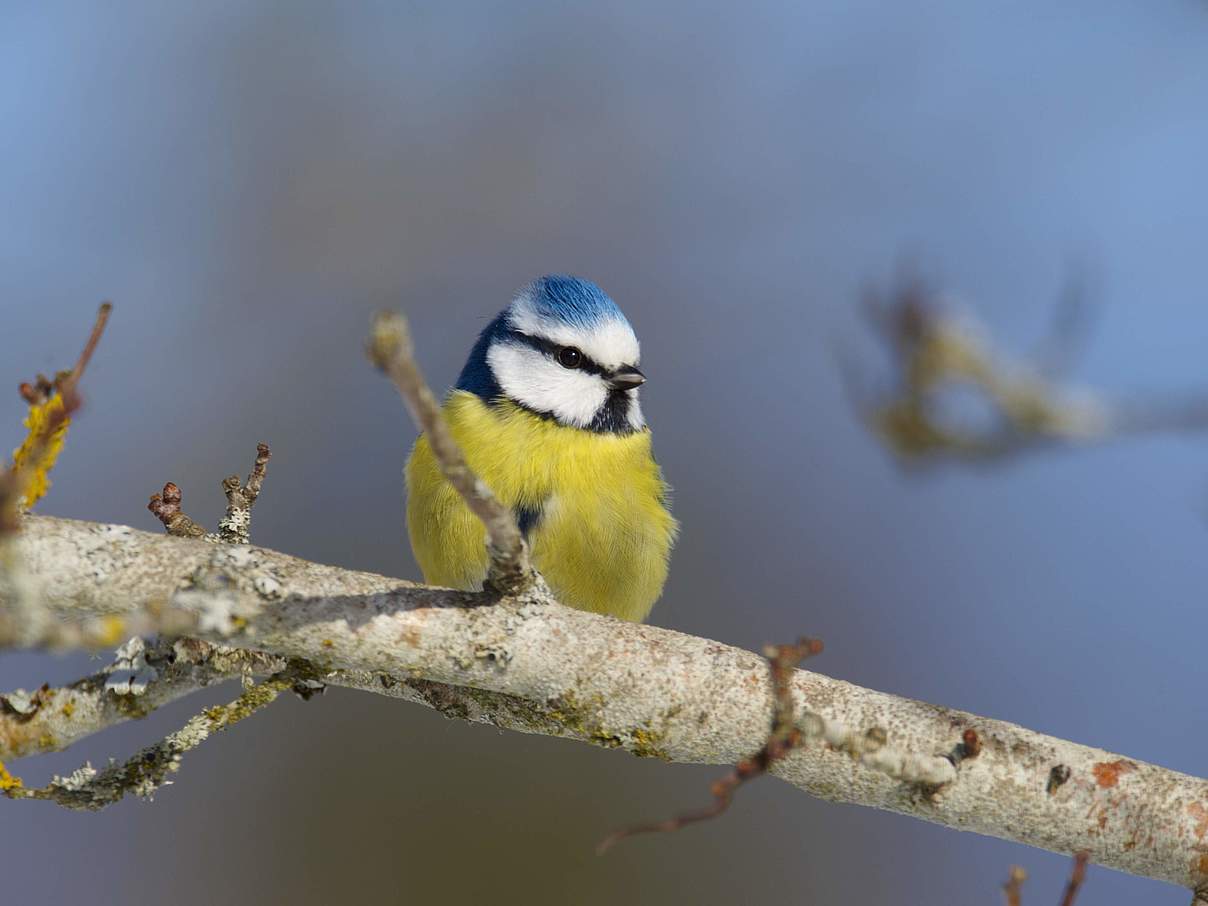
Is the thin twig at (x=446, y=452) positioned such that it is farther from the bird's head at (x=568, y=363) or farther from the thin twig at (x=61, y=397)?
the bird's head at (x=568, y=363)

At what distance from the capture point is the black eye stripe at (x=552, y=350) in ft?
9.75

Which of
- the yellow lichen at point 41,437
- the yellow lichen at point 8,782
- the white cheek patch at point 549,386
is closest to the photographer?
the yellow lichen at point 41,437

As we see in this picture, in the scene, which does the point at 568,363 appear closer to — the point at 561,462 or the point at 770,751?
the point at 561,462

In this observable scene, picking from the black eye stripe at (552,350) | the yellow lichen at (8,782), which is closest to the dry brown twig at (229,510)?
the yellow lichen at (8,782)

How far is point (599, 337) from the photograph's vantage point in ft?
9.81

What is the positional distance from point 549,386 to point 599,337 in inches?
7.4

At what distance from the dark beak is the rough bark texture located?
116cm

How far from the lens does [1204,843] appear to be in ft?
5.68

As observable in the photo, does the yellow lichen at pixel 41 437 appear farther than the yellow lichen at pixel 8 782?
No

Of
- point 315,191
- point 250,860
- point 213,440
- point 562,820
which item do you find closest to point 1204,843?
point 562,820

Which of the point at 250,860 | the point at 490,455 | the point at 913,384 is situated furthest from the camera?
the point at 250,860

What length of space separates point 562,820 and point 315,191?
3012 millimetres

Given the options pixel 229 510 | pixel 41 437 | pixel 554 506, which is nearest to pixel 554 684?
pixel 229 510

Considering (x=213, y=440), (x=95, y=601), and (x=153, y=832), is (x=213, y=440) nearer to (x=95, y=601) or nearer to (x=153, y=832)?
(x=153, y=832)
